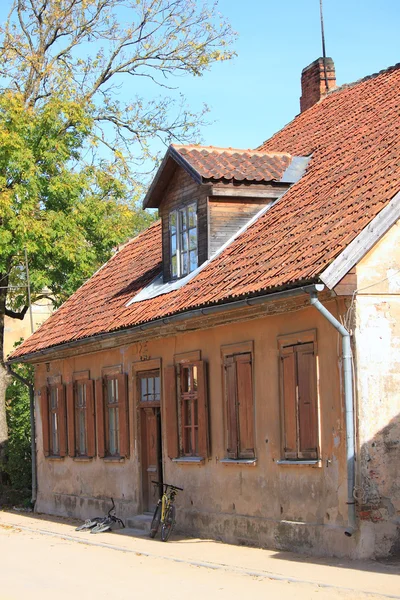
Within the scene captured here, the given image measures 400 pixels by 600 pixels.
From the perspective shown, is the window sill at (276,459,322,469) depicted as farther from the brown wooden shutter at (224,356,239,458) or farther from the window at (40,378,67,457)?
the window at (40,378,67,457)

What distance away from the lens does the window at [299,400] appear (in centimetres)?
1334

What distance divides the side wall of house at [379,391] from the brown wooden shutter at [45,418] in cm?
1216

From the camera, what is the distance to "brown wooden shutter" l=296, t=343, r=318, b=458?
13289 millimetres

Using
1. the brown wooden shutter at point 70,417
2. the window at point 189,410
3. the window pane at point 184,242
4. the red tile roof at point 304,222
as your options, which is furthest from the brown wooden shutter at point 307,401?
the brown wooden shutter at point 70,417

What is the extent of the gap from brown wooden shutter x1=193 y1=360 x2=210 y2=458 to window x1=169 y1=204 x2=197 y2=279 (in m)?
2.24

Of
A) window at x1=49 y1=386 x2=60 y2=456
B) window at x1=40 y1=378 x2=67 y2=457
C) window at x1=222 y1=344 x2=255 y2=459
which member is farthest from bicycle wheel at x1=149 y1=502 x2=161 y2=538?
window at x1=49 y1=386 x2=60 y2=456

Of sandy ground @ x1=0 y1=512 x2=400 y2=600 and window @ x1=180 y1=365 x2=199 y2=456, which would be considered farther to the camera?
window @ x1=180 y1=365 x2=199 y2=456

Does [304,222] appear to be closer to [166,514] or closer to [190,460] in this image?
[190,460]

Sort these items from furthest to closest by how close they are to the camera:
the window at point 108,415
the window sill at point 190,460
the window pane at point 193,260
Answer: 1. the window at point 108,415
2. the window pane at point 193,260
3. the window sill at point 190,460

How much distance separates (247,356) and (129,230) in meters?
13.5

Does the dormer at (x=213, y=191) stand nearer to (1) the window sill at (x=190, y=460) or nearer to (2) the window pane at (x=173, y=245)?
(2) the window pane at (x=173, y=245)

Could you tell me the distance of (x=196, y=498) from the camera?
16516 mm

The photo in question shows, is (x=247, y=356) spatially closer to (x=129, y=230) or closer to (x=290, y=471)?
(x=290, y=471)

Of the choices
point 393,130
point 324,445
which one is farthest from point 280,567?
point 393,130
